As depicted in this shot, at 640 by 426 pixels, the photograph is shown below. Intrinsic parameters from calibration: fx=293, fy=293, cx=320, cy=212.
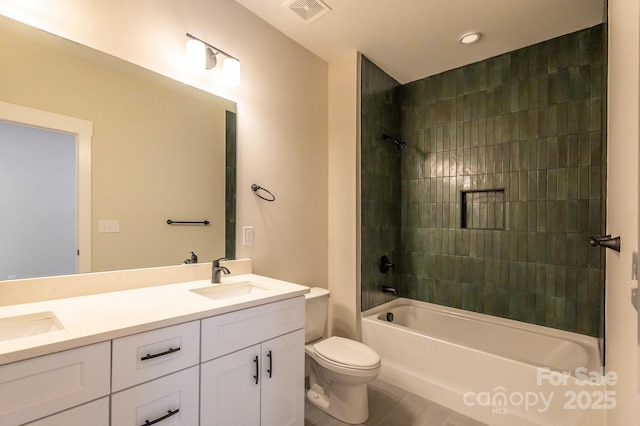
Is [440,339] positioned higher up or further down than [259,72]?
further down

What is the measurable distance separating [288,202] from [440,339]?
1.47 meters

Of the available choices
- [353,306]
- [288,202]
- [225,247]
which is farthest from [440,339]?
[225,247]

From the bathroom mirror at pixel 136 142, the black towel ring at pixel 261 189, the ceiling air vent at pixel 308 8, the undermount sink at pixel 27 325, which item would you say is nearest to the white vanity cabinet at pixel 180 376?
the undermount sink at pixel 27 325

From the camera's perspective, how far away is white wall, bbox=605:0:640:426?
0.80 m

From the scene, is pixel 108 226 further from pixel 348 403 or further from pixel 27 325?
pixel 348 403

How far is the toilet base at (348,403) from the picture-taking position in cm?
180

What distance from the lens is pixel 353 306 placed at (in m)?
2.40

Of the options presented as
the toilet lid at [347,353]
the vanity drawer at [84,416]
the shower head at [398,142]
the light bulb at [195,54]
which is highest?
the light bulb at [195,54]

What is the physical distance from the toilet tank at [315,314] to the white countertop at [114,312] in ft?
2.00

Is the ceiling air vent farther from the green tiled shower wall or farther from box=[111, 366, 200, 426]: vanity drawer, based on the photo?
box=[111, 366, 200, 426]: vanity drawer

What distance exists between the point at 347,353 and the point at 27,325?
1.54 meters

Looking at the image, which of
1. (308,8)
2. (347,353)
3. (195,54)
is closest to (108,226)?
(195,54)

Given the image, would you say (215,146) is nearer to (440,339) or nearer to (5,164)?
(5,164)

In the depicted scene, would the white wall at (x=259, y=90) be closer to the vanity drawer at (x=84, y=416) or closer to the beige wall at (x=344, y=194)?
the beige wall at (x=344, y=194)
